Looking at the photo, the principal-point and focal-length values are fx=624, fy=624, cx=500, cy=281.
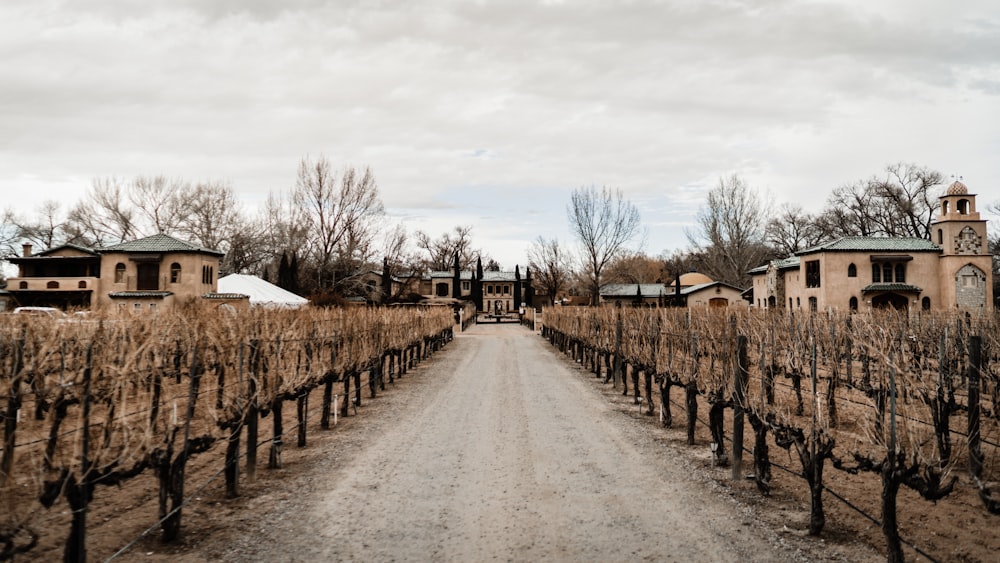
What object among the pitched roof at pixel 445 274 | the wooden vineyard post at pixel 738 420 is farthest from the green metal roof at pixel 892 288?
the pitched roof at pixel 445 274

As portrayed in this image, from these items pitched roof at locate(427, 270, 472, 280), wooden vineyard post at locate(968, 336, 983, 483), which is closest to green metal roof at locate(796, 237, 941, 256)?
wooden vineyard post at locate(968, 336, 983, 483)

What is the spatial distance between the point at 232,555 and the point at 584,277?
6780 centimetres

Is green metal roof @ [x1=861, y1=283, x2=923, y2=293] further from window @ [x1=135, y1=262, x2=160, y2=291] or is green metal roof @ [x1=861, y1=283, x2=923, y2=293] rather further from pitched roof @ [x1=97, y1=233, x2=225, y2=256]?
window @ [x1=135, y1=262, x2=160, y2=291]

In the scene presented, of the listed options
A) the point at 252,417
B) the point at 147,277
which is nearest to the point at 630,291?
the point at 147,277

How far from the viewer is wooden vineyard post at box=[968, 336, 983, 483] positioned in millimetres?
6832

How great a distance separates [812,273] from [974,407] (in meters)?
40.1

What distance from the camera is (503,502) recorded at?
705cm

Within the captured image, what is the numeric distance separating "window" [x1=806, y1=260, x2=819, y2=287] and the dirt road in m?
36.1

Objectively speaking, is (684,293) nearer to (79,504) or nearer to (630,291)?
(630,291)

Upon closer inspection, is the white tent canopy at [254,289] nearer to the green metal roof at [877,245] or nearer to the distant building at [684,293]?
the distant building at [684,293]

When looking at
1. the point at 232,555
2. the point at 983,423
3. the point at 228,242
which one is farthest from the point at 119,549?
the point at 228,242

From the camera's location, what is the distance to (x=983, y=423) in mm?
10633

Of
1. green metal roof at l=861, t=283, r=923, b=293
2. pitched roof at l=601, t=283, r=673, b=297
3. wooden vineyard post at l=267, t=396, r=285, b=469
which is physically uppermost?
pitched roof at l=601, t=283, r=673, b=297

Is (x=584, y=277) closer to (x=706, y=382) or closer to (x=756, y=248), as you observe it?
(x=756, y=248)
